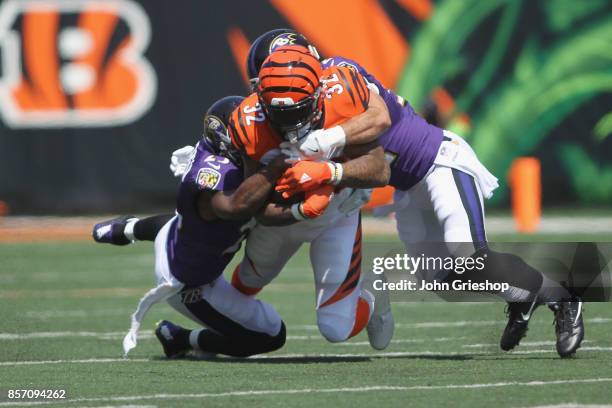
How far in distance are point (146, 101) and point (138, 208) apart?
1333mm

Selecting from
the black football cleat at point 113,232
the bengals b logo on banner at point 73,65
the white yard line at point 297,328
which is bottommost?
the bengals b logo on banner at point 73,65

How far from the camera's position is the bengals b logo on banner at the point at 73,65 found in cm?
1481

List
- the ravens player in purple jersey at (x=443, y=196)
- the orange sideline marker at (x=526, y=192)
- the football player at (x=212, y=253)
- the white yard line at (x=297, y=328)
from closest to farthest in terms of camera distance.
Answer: the football player at (x=212, y=253) < the ravens player in purple jersey at (x=443, y=196) < the white yard line at (x=297, y=328) < the orange sideline marker at (x=526, y=192)

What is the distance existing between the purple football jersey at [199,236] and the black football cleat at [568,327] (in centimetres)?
144

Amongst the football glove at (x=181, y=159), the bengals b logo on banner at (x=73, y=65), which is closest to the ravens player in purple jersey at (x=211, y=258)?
the football glove at (x=181, y=159)

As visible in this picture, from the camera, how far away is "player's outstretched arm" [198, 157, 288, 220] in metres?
5.02

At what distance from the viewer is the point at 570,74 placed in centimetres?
1451

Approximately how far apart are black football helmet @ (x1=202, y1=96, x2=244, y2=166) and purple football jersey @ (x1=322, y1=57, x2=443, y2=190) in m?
0.53

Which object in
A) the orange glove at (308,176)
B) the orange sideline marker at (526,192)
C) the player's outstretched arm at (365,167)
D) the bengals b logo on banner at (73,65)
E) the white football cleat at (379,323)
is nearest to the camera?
the orange glove at (308,176)

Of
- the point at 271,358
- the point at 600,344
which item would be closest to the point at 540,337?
the point at 600,344

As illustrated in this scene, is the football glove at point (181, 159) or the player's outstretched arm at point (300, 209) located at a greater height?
the player's outstretched arm at point (300, 209)

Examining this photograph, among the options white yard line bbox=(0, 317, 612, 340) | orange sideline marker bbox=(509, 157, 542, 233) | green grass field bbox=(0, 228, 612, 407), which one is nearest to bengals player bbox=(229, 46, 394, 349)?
green grass field bbox=(0, 228, 612, 407)

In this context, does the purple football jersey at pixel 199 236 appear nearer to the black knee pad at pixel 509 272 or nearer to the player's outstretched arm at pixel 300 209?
the player's outstretched arm at pixel 300 209

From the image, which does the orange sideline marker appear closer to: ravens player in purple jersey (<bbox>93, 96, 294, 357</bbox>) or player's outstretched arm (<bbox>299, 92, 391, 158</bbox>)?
ravens player in purple jersey (<bbox>93, 96, 294, 357</bbox>)
